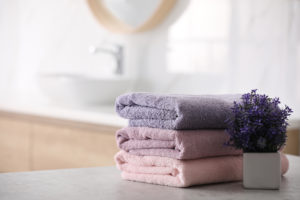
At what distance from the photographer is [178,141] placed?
892mm

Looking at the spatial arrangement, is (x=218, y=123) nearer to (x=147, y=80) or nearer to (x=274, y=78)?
(x=274, y=78)

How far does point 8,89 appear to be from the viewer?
3.85 m

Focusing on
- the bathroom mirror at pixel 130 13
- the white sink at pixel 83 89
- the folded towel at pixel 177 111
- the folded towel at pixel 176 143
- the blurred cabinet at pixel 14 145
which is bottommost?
the blurred cabinet at pixel 14 145

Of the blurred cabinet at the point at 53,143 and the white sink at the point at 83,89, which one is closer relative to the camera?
the blurred cabinet at the point at 53,143

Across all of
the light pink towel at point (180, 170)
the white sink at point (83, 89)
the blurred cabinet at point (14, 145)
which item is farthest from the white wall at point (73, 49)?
the light pink towel at point (180, 170)

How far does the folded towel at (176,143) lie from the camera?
2.94 ft

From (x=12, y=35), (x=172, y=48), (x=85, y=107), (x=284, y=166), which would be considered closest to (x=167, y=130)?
(x=284, y=166)

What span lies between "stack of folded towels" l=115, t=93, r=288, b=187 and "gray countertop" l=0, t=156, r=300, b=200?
2 centimetres

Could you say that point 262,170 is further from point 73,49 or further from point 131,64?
point 73,49

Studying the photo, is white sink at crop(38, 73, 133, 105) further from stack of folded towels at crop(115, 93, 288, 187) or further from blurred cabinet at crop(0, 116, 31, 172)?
stack of folded towels at crop(115, 93, 288, 187)

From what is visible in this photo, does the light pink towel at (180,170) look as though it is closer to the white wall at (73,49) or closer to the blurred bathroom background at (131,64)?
the blurred bathroom background at (131,64)

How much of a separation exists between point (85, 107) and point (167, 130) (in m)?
1.53

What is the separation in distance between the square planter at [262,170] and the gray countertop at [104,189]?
17mm

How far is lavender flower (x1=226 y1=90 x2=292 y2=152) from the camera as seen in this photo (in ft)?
2.90
